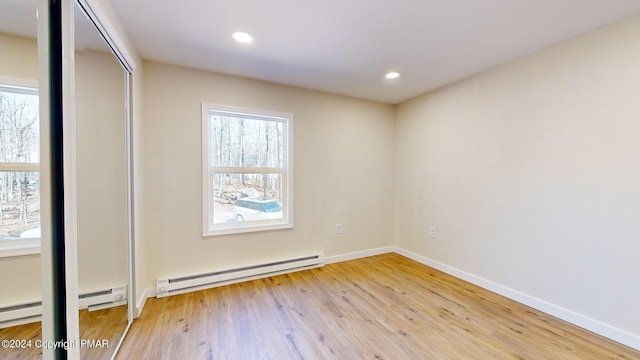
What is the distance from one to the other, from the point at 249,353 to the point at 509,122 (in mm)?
3143

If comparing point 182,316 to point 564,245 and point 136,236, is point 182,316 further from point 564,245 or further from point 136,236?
point 564,245

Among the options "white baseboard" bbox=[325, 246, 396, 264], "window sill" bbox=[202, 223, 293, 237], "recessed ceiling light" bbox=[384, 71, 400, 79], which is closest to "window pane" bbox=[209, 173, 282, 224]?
"window sill" bbox=[202, 223, 293, 237]

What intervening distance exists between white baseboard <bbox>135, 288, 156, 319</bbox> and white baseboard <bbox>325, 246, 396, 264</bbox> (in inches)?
79.6

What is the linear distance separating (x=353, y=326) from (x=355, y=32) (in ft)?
7.96

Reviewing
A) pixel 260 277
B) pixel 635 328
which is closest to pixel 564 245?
pixel 635 328

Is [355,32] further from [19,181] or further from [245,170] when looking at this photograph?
[19,181]

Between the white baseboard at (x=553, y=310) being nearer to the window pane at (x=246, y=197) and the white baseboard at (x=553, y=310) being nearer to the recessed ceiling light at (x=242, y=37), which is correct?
the window pane at (x=246, y=197)

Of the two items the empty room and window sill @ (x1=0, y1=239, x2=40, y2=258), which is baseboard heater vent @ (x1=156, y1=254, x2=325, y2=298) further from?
window sill @ (x1=0, y1=239, x2=40, y2=258)

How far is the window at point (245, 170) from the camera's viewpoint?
283cm

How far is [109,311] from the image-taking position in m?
1.73

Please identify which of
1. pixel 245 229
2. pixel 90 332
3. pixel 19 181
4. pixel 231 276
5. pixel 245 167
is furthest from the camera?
pixel 245 167

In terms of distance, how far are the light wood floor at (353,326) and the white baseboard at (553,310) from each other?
0.22 feet

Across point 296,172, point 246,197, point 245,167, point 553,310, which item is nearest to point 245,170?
point 245,167

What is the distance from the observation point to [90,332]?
147 cm
